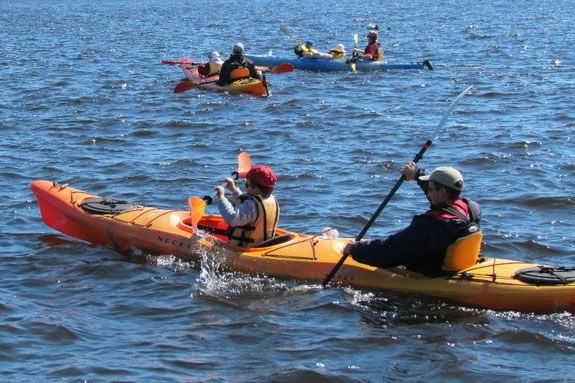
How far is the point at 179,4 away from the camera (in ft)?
177

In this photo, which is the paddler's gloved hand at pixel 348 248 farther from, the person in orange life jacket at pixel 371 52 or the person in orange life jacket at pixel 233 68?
the person in orange life jacket at pixel 371 52

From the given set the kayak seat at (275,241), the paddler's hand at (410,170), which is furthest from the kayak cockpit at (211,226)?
the paddler's hand at (410,170)

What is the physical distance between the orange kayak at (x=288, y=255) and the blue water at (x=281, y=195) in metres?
0.11

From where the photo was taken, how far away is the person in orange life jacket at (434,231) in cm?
734

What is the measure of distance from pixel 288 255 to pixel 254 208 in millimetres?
493

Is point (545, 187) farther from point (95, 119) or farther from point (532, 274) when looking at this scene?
point (95, 119)

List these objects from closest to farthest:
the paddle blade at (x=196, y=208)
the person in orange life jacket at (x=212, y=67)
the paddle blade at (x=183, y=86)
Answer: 1. the paddle blade at (x=196, y=208)
2. the paddle blade at (x=183, y=86)
3. the person in orange life jacket at (x=212, y=67)

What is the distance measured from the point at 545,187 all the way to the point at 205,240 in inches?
183

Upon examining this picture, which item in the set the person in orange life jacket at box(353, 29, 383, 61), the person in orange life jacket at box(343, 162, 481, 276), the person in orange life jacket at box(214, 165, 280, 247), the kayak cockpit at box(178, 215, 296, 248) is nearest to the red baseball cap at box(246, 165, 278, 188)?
the person in orange life jacket at box(214, 165, 280, 247)

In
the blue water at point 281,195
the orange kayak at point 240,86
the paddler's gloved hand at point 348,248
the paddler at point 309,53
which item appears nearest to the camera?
the blue water at point 281,195

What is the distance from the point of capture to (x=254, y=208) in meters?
8.32

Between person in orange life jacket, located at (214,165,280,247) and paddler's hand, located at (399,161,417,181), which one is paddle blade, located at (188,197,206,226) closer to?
person in orange life jacket, located at (214,165,280,247)

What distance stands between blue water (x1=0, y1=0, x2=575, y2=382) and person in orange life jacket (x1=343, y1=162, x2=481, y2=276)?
0.37m

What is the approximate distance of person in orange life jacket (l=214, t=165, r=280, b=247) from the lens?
8.27 metres
